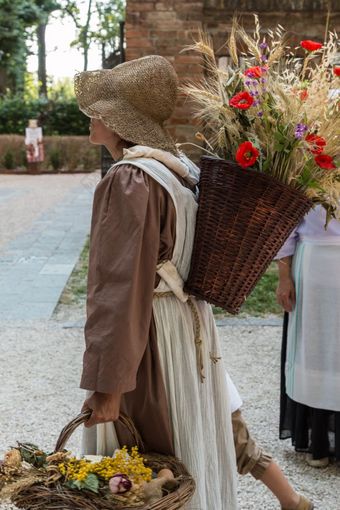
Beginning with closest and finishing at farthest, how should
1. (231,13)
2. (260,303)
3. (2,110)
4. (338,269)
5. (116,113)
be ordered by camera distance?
(116,113) < (338,269) < (260,303) < (231,13) < (2,110)

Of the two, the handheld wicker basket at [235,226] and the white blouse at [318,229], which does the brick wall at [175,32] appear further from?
the handheld wicker basket at [235,226]

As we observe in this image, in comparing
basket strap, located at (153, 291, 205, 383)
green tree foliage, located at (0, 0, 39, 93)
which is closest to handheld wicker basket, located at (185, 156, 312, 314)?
basket strap, located at (153, 291, 205, 383)

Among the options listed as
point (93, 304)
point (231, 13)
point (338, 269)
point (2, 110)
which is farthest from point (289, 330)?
point (2, 110)

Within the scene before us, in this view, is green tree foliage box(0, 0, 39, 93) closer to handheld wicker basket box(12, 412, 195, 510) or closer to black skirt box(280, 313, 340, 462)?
black skirt box(280, 313, 340, 462)

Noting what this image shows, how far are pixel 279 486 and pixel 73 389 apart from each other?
2315 millimetres

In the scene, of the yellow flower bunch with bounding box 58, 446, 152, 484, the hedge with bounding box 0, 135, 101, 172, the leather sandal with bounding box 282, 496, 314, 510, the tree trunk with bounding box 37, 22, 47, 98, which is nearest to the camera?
the yellow flower bunch with bounding box 58, 446, 152, 484

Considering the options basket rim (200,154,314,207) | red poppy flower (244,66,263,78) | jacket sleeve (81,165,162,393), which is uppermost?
red poppy flower (244,66,263,78)

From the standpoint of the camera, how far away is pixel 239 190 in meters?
2.52

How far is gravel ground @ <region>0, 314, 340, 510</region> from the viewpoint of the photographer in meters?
3.80

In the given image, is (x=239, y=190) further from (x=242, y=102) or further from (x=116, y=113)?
(x=116, y=113)

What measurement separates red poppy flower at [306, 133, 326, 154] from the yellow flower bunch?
1053 millimetres

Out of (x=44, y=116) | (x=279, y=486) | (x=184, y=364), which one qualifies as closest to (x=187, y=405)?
(x=184, y=364)

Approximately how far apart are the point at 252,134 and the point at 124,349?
75cm

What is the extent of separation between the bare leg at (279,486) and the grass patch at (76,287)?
466 cm
